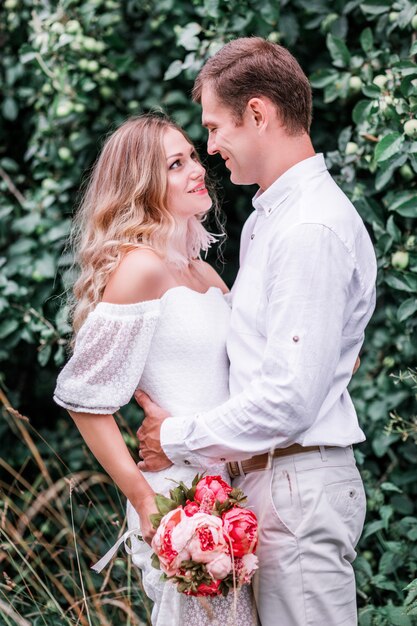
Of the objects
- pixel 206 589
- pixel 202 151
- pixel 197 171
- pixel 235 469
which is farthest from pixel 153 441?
pixel 202 151

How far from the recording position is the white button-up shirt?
1.88m

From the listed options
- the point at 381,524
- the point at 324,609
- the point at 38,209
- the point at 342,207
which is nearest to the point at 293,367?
the point at 342,207

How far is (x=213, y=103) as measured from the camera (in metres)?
2.17

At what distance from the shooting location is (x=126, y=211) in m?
2.32

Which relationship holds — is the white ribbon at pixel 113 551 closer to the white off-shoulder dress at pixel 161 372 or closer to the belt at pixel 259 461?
the white off-shoulder dress at pixel 161 372

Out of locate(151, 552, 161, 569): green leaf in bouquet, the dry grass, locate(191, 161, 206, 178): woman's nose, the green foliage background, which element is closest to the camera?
locate(151, 552, 161, 569): green leaf in bouquet

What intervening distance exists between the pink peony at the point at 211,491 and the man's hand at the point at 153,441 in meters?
0.22

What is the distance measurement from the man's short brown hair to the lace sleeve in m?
0.58

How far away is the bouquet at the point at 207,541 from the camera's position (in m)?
1.80

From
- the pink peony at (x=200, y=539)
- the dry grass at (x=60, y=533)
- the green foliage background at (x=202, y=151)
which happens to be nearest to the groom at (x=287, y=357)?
the pink peony at (x=200, y=539)

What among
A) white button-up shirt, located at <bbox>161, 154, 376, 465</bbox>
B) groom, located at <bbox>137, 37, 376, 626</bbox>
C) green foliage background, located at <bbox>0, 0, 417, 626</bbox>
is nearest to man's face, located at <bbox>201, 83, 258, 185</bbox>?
groom, located at <bbox>137, 37, 376, 626</bbox>

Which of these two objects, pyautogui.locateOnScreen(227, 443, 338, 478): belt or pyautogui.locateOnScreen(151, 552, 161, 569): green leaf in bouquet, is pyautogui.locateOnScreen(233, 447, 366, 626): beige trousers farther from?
pyautogui.locateOnScreen(151, 552, 161, 569): green leaf in bouquet

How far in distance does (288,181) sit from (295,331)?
17.2 inches

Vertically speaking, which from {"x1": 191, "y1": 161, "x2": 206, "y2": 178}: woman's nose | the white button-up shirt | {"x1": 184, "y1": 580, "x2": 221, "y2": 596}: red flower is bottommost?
{"x1": 184, "y1": 580, "x2": 221, "y2": 596}: red flower
